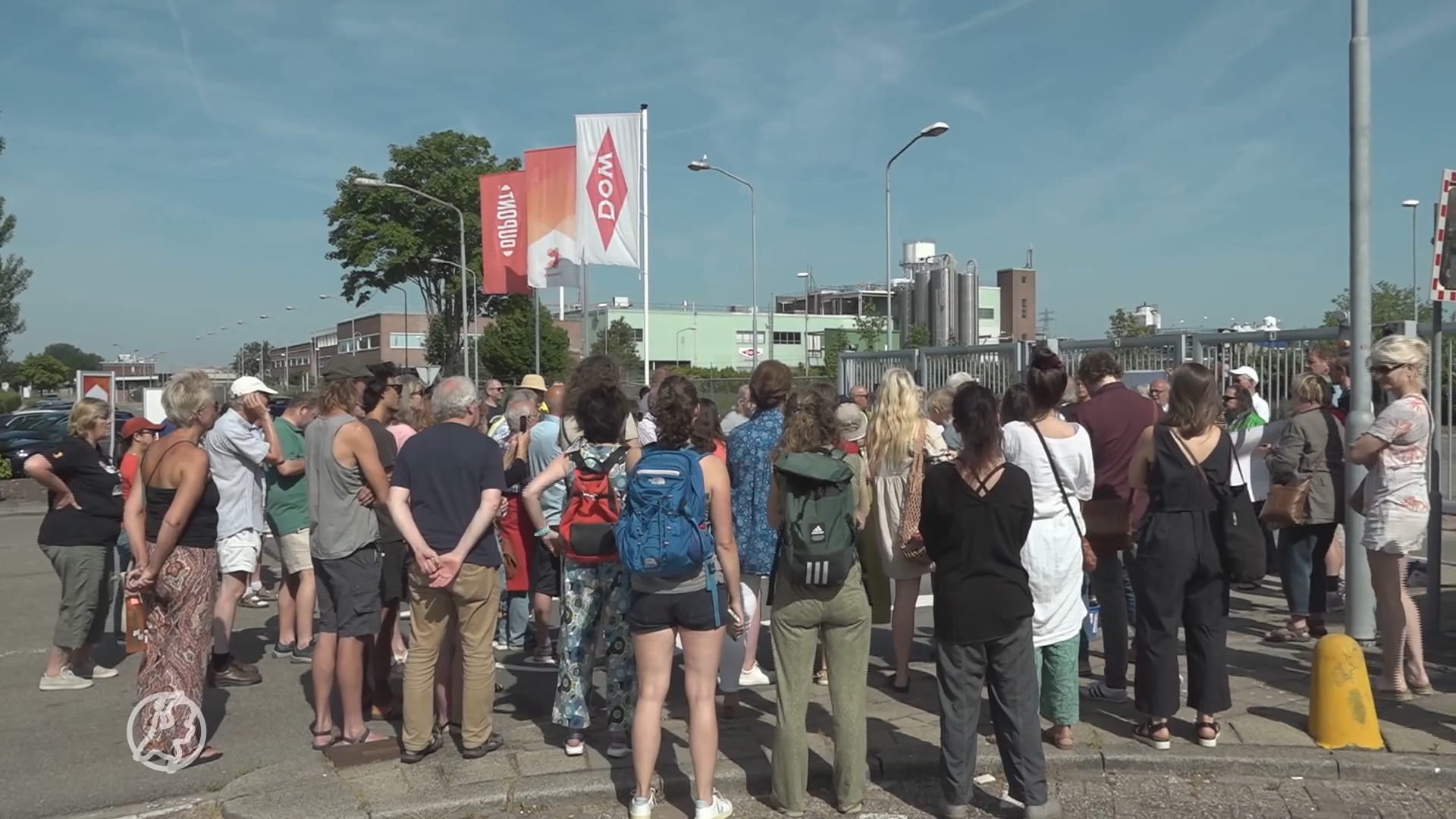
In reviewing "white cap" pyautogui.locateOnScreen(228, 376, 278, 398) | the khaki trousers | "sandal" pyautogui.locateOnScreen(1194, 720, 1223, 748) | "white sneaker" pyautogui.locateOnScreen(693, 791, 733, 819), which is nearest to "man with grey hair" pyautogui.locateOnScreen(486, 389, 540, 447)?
"white cap" pyautogui.locateOnScreen(228, 376, 278, 398)

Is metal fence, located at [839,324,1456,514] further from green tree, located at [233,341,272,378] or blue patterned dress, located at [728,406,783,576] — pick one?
green tree, located at [233,341,272,378]

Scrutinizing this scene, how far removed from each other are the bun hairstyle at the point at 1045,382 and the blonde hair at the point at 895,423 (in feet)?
2.50

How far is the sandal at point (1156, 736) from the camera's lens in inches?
207

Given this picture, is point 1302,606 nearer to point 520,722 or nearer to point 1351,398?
point 1351,398

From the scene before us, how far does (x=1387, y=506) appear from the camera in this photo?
19.0 feet

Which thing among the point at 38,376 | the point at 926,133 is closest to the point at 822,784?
the point at 926,133

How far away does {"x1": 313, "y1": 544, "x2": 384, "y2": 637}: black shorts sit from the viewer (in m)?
5.39

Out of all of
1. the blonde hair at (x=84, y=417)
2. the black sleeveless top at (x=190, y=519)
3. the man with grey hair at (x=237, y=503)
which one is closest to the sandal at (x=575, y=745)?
the black sleeveless top at (x=190, y=519)

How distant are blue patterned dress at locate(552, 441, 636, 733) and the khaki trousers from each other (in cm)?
36

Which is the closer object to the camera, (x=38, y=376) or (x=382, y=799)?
(x=382, y=799)

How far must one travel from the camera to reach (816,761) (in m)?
5.18

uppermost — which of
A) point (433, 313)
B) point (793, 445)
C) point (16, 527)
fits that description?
point (433, 313)

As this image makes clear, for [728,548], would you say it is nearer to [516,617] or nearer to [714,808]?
[714,808]

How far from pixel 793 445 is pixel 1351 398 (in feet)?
13.6
